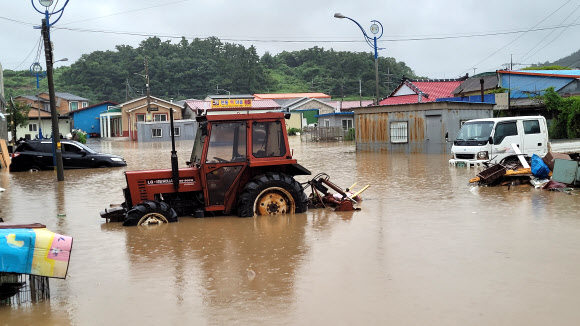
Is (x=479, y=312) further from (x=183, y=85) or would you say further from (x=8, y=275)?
(x=183, y=85)

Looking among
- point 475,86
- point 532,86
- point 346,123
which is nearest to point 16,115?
point 346,123

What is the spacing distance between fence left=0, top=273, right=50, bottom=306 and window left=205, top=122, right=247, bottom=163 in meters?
4.86

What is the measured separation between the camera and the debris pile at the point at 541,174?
14.5m

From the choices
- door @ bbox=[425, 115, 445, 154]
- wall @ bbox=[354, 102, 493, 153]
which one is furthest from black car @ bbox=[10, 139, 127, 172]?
door @ bbox=[425, 115, 445, 154]

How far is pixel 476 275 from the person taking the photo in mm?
7070

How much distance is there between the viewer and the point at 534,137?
20.3 m

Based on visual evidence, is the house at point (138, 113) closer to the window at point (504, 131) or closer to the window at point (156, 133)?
the window at point (156, 133)

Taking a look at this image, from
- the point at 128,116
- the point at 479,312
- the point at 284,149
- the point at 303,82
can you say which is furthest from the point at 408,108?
the point at 303,82

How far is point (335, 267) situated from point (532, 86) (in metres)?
38.7

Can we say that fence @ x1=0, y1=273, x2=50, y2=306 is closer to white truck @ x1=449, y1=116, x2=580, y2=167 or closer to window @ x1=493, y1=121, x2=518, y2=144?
white truck @ x1=449, y1=116, x2=580, y2=167

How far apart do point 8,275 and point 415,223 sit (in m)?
6.86

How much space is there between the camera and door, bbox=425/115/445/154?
29.6 meters

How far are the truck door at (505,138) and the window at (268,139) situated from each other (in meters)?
11.3

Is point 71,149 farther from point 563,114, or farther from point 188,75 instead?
point 188,75
